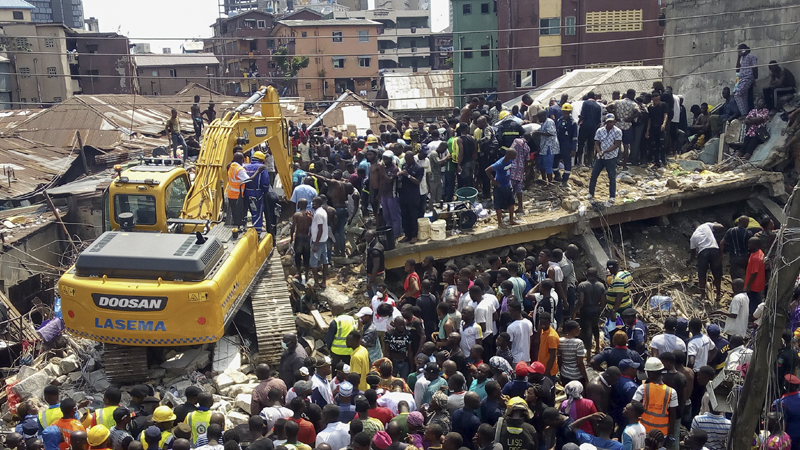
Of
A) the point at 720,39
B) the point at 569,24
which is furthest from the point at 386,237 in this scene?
the point at 569,24

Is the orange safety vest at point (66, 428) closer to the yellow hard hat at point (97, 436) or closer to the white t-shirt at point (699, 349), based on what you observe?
the yellow hard hat at point (97, 436)

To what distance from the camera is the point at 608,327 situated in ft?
36.0

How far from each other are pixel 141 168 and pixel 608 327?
756 cm

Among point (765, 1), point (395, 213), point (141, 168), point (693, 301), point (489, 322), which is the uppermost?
point (765, 1)

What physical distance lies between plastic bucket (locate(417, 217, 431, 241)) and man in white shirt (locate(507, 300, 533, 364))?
4282 mm

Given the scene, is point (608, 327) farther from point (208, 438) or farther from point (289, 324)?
point (208, 438)

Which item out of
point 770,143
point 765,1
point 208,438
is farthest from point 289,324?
point 765,1

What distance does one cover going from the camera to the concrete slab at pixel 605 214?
1396cm

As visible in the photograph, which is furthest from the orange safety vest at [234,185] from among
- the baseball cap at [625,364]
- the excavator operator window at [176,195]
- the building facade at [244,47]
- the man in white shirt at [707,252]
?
the building facade at [244,47]

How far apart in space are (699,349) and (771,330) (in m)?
2.64

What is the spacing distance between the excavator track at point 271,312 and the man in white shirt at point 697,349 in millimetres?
5518

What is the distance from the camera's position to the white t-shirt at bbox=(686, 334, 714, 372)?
925 cm

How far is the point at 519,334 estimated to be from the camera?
9648mm

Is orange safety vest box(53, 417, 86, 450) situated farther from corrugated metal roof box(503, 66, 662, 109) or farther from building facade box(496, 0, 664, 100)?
building facade box(496, 0, 664, 100)
